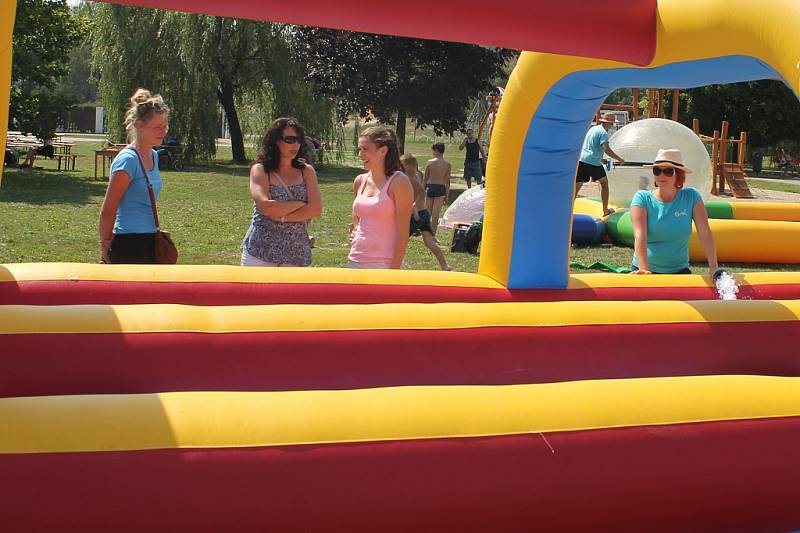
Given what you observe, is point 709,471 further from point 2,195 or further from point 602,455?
point 2,195

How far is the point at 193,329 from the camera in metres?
3.61

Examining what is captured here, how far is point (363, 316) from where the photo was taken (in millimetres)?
3891

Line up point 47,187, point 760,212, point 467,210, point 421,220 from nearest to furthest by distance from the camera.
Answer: point 421,220, point 467,210, point 760,212, point 47,187

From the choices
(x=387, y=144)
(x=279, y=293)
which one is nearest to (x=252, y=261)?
(x=279, y=293)

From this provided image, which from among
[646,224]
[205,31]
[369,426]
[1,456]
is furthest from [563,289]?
[205,31]

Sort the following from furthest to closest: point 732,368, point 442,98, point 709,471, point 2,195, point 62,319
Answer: point 442,98
point 2,195
point 732,368
point 62,319
point 709,471

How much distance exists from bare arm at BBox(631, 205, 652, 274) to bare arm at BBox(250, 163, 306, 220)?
5.83 feet

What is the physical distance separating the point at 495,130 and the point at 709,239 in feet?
4.42

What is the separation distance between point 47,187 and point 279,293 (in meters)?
14.1

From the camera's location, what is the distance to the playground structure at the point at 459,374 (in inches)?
99.7

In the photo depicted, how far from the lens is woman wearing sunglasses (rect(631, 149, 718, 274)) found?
523cm

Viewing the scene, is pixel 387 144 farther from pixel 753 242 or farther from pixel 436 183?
pixel 436 183

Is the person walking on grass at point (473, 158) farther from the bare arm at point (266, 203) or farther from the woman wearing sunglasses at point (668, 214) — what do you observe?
the bare arm at point (266, 203)

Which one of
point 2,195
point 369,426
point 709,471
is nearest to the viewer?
point 369,426
